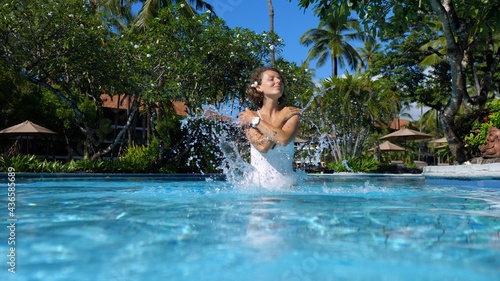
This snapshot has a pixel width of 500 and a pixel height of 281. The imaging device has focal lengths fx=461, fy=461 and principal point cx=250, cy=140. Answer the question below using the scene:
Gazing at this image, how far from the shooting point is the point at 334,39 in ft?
123

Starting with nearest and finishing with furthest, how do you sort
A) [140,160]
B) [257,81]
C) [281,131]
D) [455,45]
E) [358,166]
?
[281,131], [257,81], [455,45], [140,160], [358,166]

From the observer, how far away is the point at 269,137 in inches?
202

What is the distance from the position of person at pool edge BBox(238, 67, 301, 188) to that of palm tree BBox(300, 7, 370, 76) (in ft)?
106

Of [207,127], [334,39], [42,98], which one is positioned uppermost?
[334,39]

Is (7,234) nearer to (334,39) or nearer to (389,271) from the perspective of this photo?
(389,271)

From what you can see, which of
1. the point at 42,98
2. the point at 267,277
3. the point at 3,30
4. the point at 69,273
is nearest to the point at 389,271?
the point at 267,277

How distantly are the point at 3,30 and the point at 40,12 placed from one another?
1.51m

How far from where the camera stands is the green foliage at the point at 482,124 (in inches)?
455

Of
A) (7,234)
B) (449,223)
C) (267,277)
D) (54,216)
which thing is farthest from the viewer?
(54,216)

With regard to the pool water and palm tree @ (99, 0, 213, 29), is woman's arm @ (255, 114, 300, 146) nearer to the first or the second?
the pool water

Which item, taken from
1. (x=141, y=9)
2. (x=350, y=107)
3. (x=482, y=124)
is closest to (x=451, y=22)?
(x=482, y=124)

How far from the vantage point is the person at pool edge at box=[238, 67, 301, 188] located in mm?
5266

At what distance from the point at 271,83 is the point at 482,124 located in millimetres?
8547

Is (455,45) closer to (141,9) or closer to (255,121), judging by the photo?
(255,121)
